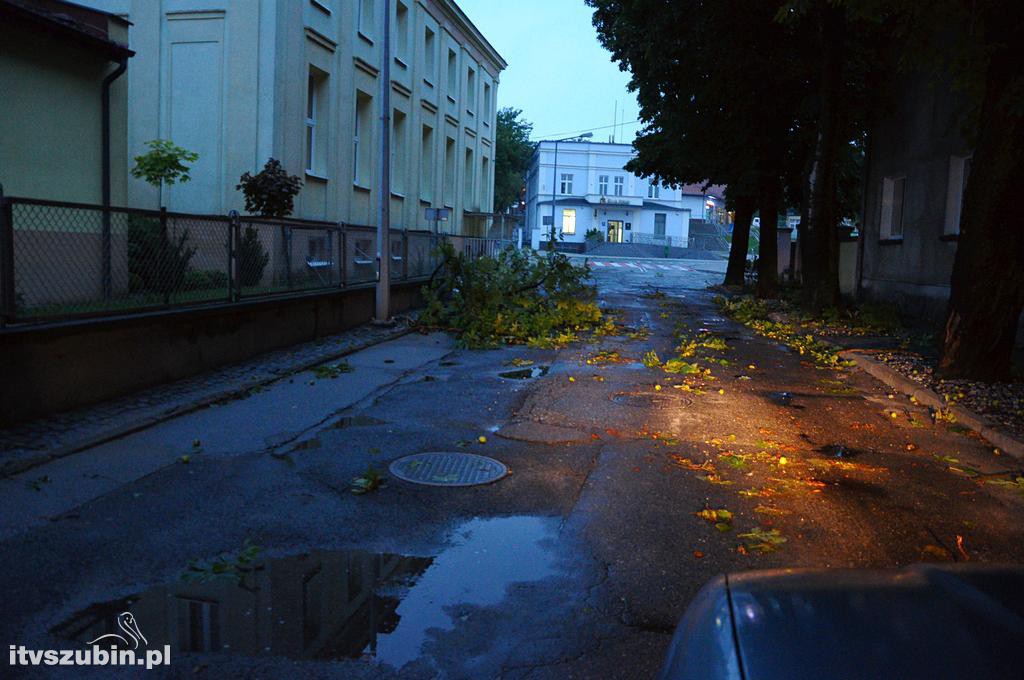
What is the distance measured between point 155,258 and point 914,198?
588 inches

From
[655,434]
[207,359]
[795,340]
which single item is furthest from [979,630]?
[795,340]

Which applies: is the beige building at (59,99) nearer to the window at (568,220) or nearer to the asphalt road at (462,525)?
the asphalt road at (462,525)

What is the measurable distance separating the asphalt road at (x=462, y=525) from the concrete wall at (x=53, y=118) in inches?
216

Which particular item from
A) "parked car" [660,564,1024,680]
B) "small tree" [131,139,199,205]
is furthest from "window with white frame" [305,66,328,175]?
"parked car" [660,564,1024,680]

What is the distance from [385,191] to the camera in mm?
14695

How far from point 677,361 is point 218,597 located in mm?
8591

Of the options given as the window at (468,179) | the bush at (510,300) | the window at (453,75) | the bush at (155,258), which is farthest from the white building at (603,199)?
the bush at (155,258)

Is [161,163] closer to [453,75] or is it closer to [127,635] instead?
[127,635]

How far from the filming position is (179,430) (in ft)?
23.7

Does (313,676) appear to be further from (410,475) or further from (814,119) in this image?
(814,119)

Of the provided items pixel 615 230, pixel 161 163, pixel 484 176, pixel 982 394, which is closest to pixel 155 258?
pixel 161 163

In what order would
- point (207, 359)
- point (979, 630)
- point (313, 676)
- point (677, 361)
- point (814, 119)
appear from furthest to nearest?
point (814, 119) → point (677, 361) → point (207, 359) → point (313, 676) → point (979, 630)

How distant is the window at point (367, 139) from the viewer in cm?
2172

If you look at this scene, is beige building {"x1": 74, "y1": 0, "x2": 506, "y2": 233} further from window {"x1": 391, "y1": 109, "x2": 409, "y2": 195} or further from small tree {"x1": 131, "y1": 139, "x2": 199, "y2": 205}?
small tree {"x1": 131, "y1": 139, "x2": 199, "y2": 205}
